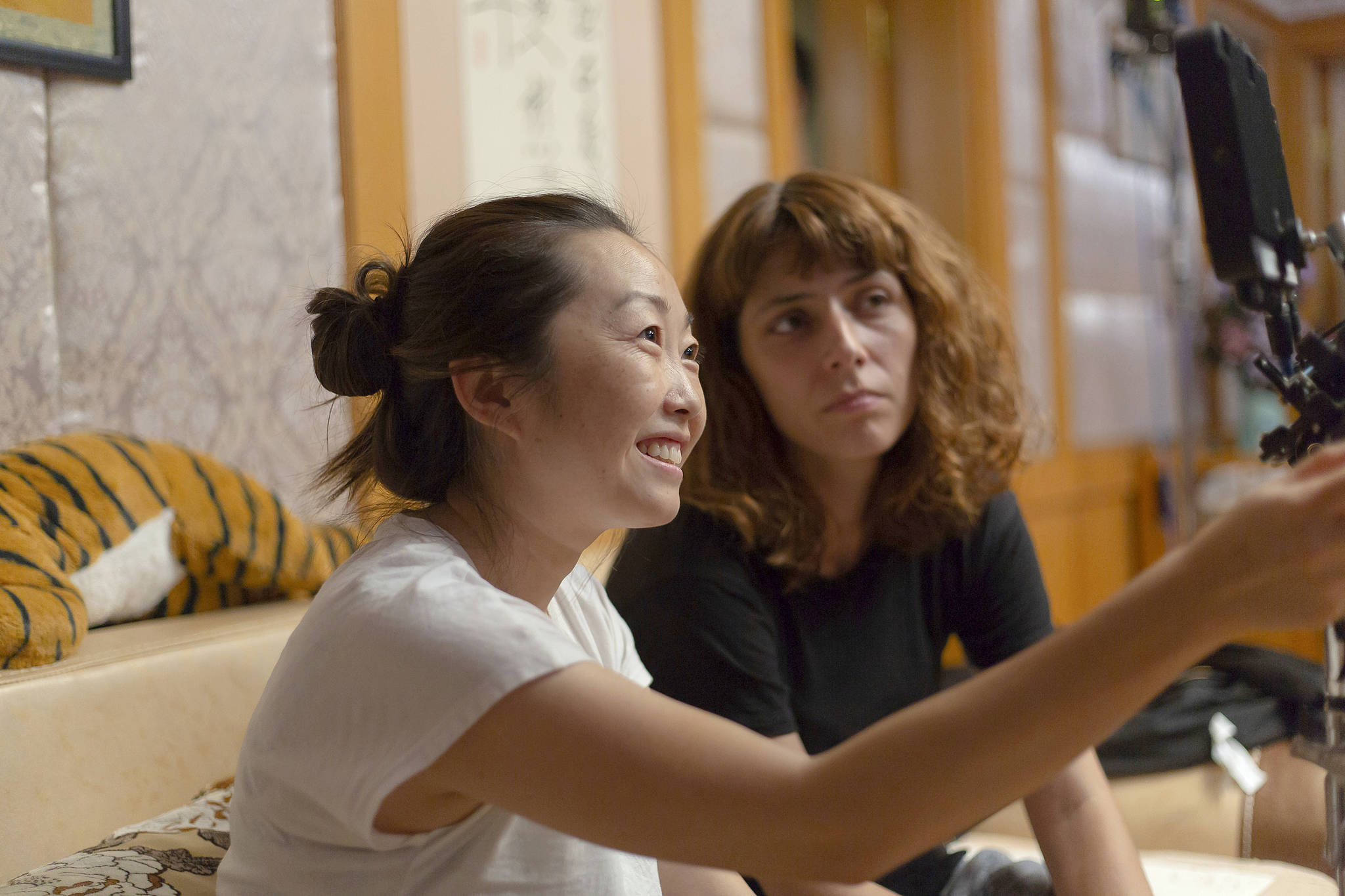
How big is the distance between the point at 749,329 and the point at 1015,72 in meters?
2.94

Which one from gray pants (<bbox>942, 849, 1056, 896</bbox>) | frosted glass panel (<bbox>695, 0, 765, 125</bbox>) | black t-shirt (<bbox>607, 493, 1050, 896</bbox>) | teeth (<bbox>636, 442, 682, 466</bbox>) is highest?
frosted glass panel (<bbox>695, 0, 765, 125</bbox>)

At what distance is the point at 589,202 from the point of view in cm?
99

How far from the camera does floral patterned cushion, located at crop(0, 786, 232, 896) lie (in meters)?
0.87

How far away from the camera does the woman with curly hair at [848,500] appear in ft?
4.18

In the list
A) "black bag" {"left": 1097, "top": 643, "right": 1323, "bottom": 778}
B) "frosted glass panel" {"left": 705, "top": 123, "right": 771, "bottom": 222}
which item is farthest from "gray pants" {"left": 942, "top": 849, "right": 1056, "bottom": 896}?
"frosted glass panel" {"left": 705, "top": 123, "right": 771, "bottom": 222}

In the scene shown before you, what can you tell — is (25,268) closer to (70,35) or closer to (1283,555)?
(70,35)

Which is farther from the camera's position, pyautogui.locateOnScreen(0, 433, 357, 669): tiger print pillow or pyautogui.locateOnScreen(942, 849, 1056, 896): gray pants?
pyautogui.locateOnScreen(942, 849, 1056, 896): gray pants

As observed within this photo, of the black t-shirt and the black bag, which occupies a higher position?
the black t-shirt

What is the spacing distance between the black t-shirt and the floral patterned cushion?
46 centimetres

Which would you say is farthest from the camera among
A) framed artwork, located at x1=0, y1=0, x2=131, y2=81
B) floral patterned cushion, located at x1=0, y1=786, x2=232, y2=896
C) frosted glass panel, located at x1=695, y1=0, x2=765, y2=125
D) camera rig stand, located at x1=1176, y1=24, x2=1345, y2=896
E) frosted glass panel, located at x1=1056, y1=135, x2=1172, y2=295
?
frosted glass panel, located at x1=1056, y1=135, x2=1172, y2=295

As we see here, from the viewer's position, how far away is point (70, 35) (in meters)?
1.42

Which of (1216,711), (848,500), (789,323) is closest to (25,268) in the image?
(789,323)

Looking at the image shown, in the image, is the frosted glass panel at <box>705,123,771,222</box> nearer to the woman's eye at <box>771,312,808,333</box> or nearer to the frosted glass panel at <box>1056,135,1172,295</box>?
the woman's eye at <box>771,312,808,333</box>

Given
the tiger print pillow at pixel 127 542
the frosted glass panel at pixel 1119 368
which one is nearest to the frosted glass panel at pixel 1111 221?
the frosted glass panel at pixel 1119 368
